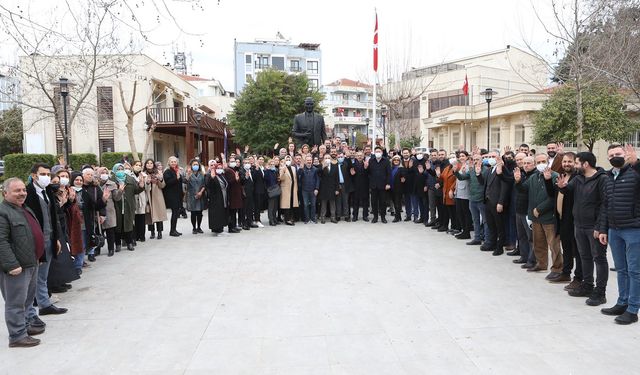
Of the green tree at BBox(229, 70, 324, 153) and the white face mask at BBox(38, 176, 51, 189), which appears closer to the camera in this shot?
the white face mask at BBox(38, 176, 51, 189)

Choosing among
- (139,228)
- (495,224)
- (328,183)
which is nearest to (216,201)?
(139,228)

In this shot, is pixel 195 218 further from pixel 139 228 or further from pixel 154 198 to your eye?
pixel 139 228

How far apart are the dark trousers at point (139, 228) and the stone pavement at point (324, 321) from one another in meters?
1.79

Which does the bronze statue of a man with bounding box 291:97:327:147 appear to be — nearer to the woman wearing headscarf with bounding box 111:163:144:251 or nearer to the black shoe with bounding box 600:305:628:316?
the woman wearing headscarf with bounding box 111:163:144:251

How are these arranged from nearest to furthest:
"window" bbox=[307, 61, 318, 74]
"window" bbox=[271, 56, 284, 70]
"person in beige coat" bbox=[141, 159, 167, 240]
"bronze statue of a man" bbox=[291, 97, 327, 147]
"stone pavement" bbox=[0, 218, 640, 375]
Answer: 1. "stone pavement" bbox=[0, 218, 640, 375]
2. "person in beige coat" bbox=[141, 159, 167, 240]
3. "bronze statue of a man" bbox=[291, 97, 327, 147]
4. "window" bbox=[271, 56, 284, 70]
5. "window" bbox=[307, 61, 318, 74]

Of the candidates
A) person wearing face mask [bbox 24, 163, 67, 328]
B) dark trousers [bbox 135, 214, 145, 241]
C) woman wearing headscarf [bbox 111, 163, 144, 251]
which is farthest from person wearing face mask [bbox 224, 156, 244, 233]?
person wearing face mask [bbox 24, 163, 67, 328]

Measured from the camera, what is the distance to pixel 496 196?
27.8ft

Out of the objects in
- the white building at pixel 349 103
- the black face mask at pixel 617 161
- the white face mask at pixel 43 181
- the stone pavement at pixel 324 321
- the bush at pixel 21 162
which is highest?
the white building at pixel 349 103

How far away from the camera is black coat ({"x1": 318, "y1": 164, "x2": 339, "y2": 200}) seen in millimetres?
12537

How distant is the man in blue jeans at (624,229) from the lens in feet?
16.9

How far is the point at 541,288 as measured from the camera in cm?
652

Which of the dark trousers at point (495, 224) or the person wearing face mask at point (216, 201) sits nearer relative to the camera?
the dark trousers at point (495, 224)

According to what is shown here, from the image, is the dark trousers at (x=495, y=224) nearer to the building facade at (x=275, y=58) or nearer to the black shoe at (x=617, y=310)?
the black shoe at (x=617, y=310)

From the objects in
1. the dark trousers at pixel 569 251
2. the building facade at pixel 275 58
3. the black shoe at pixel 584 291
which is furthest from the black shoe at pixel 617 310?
the building facade at pixel 275 58
